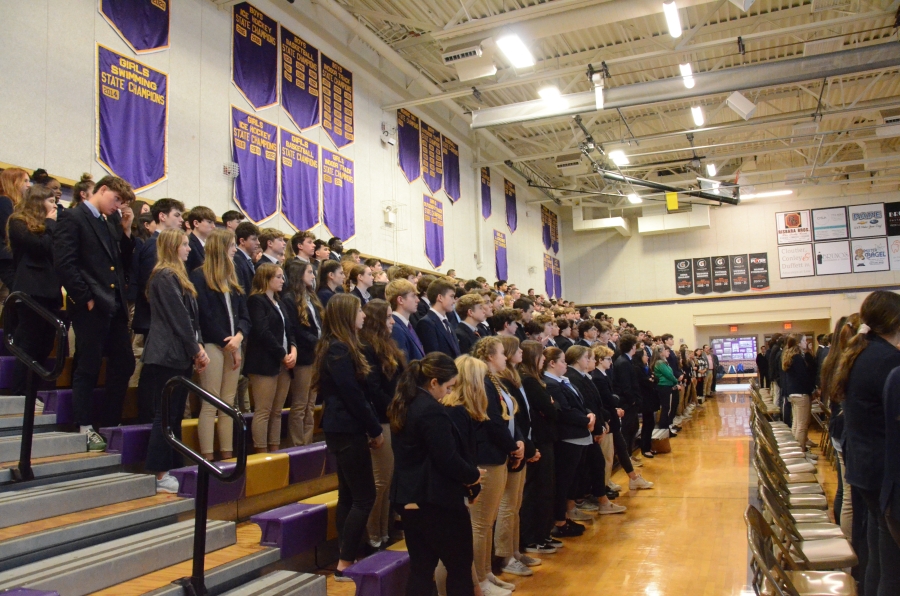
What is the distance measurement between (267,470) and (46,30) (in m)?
4.92

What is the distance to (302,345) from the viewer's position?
178 inches

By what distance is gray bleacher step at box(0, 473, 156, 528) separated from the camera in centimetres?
269

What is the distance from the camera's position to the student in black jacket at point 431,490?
2883 millimetres

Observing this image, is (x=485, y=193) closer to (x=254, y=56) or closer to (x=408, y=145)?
(x=408, y=145)

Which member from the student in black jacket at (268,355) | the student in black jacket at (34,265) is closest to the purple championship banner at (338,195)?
the student in black jacket at (268,355)

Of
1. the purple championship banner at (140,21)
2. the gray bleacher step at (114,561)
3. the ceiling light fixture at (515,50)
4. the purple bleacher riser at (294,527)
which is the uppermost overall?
the ceiling light fixture at (515,50)

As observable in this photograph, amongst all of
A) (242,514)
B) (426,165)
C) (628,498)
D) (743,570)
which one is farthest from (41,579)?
(426,165)

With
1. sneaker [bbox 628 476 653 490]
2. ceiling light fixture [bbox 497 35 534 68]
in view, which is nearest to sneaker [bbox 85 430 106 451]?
sneaker [bbox 628 476 653 490]

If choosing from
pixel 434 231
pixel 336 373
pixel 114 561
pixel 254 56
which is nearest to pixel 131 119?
pixel 254 56

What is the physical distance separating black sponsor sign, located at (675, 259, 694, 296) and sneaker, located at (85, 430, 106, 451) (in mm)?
19601

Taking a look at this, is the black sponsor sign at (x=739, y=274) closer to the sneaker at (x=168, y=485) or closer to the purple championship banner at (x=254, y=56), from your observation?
the purple championship banner at (x=254, y=56)

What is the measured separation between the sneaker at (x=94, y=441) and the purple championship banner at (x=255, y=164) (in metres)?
4.88

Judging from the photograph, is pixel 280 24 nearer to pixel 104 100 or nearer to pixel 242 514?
pixel 104 100

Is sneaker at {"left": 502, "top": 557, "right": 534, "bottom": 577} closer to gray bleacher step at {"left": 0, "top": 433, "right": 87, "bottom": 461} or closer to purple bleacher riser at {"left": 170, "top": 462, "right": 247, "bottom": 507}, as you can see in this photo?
purple bleacher riser at {"left": 170, "top": 462, "right": 247, "bottom": 507}
